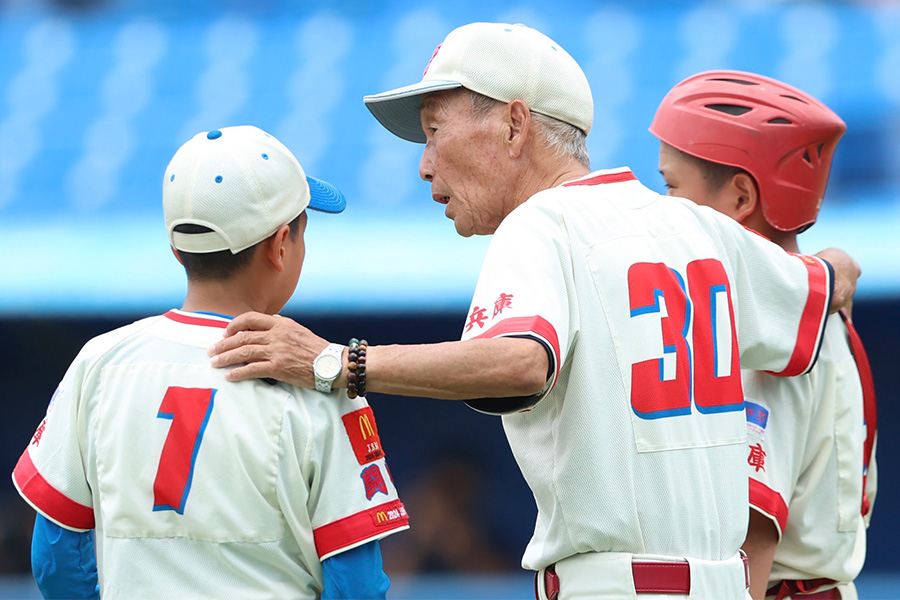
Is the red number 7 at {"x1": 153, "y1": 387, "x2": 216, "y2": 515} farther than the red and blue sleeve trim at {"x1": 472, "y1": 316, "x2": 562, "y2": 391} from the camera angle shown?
Yes

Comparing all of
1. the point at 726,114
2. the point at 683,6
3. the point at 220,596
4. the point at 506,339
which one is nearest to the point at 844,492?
the point at 726,114

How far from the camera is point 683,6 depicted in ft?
35.5

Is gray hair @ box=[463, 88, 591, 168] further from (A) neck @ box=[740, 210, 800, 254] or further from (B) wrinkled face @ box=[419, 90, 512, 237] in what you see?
(A) neck @ box=[740, 210, 800, 254]

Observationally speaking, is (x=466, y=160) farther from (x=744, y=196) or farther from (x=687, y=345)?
(x=744, y=196)

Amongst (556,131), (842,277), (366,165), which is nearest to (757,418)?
(842,277)

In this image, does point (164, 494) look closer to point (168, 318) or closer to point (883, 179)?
point (168, 318)

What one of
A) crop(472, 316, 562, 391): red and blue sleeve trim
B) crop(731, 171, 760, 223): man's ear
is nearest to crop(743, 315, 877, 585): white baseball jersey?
crop(731, 171, 760, 223): man's ear

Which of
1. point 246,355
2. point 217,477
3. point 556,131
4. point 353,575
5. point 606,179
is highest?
point 556,131

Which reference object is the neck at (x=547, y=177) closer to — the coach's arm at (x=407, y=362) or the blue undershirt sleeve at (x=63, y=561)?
the coach's arm at (x=407, y=362)

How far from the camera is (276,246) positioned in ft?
8.15

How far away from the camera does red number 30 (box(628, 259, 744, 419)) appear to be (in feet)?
7.77

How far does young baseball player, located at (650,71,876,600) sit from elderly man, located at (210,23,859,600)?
0.89 feet

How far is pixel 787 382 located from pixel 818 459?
254 millimetres

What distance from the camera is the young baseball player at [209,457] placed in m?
2.29
